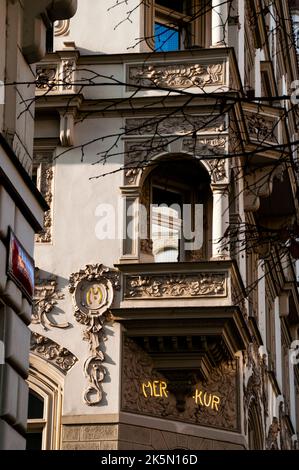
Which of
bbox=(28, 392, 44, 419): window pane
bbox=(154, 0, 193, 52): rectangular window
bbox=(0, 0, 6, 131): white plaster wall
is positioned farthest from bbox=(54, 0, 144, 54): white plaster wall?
bbox=(0, 0, 6, 131): white plaster wall

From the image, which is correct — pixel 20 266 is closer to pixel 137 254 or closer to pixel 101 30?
pixel 137 254

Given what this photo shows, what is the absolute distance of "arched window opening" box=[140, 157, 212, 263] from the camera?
26.8 metres

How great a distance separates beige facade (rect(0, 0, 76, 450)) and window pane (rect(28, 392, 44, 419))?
29.2 ft

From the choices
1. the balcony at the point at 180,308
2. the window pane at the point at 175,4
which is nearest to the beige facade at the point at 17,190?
the balcony at the point at 180,308

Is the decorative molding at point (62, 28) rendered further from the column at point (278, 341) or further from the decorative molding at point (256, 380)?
the column at point (278, 341)

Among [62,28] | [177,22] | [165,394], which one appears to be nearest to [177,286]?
[165,394]

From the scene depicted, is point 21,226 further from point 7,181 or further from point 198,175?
point 198,175

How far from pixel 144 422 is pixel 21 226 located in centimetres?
988

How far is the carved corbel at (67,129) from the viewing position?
26484 millimetres

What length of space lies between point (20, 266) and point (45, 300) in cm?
1000

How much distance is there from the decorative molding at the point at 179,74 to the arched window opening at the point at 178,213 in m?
1.55

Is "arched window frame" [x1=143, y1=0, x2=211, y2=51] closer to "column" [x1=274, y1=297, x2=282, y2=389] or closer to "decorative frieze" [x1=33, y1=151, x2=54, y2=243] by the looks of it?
"decorative frieze" [x1=33, y1=151, x2=54, y2=243]

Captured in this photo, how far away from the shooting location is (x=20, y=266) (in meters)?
15.9

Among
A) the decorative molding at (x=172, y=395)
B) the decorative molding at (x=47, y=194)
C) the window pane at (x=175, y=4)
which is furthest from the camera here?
the window pane at (x=175, y=4)
